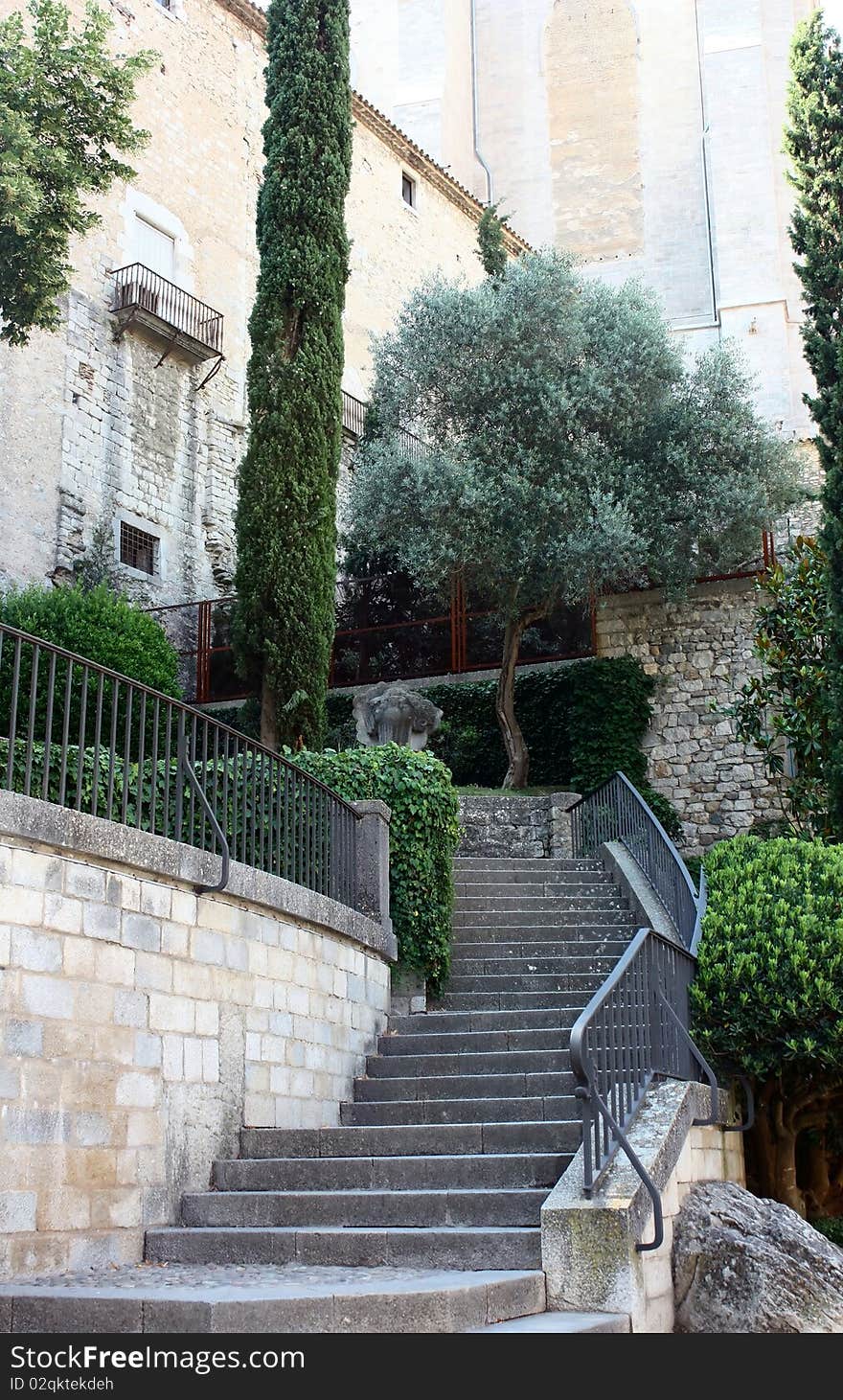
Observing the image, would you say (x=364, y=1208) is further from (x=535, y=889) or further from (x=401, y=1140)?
(x=535, y=889)

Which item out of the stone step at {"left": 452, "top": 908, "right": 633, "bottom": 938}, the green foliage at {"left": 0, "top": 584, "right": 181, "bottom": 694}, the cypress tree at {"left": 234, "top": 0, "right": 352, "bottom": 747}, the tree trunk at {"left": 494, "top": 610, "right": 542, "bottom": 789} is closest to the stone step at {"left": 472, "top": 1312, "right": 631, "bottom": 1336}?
the stone step at {"left": 452, "top": 908, "right": 633, "bottom": 938}

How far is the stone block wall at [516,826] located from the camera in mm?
14102

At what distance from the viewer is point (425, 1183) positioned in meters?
7.04

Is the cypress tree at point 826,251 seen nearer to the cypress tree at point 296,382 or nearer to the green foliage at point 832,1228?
the green foliage at point 832,1228

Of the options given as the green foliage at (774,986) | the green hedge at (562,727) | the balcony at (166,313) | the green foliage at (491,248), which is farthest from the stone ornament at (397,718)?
the green foliage at (491,248)

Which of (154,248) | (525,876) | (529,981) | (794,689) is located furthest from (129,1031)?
(154,248)

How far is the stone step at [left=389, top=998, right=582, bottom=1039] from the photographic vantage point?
9000mm

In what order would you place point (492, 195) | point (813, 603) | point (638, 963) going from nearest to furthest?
point (638, 963)
point (813, 603)
point (492, 195)

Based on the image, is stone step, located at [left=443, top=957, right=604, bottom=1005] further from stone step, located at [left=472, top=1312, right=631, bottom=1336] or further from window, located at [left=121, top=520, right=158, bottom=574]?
window, located at [left=121, top=520, right=158, bottom=574]
